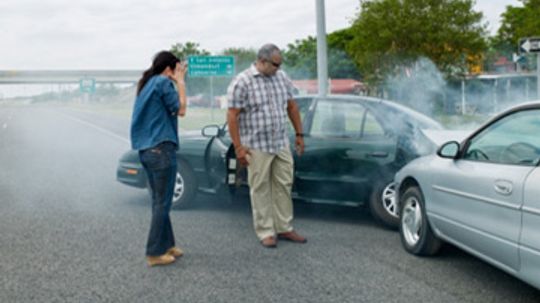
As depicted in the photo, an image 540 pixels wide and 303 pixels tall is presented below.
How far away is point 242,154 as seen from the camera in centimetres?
597

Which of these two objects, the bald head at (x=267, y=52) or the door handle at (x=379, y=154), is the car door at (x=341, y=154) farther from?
the bald head at (x=267, y=52)

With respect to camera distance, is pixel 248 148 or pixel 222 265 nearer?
pixel 222 265

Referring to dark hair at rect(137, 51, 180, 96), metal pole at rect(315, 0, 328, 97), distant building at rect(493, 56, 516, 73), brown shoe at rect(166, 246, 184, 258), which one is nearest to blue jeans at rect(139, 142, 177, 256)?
brown shoe at rect(166, 246, 184, 258)

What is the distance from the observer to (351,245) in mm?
5949

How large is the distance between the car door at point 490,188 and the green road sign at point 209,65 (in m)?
19.1

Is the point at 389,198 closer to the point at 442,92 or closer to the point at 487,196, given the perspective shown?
the point at 487,196

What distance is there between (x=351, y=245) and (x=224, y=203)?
264 centimetres

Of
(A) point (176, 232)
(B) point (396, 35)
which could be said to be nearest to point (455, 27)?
(B) point (396, 35)

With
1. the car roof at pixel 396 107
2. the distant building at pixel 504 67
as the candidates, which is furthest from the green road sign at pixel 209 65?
the distant building at pixel 504 67

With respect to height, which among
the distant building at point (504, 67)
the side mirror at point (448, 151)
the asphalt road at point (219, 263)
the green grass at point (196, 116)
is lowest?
the green grass at point (196, 116)

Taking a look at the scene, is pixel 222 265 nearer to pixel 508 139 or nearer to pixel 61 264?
pixel 61 264

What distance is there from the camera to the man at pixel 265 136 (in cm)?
592

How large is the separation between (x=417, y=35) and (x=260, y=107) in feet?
74.7

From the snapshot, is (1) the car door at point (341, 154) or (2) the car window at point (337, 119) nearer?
(1) the car door at point (341, 154)
